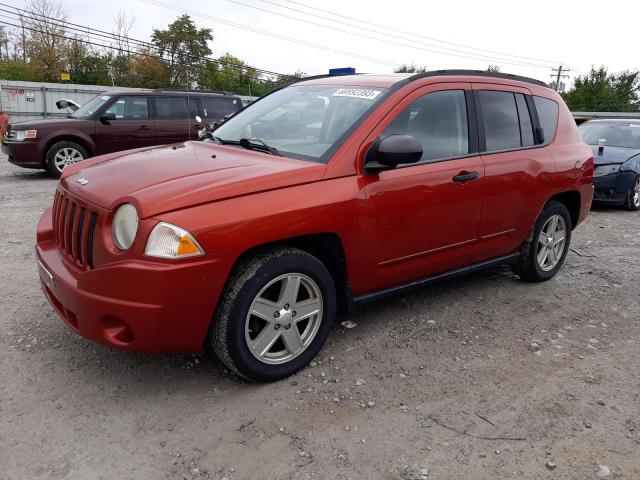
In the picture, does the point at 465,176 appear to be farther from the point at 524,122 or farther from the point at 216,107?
the point at 216,107

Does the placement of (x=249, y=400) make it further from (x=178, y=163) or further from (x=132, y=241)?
(x=178, y=163)

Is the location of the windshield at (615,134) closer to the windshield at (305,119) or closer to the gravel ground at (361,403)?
the gravel ground at (361,403)

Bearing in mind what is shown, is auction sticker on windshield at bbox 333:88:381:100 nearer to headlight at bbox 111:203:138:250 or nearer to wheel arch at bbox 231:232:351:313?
wheel arch at bbox 231:232:351:313

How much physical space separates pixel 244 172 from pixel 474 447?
6.05ft

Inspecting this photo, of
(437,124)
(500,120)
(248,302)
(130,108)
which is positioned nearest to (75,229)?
(248,302)

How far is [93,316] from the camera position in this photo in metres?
2.71

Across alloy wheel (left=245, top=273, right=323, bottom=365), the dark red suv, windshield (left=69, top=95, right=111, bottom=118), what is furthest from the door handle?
windshield (left=69, top=95, right=111, bottom=118)

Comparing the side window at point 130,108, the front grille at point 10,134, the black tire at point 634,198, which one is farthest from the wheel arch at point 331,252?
the front grille at point 10,134

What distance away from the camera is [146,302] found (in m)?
2.59

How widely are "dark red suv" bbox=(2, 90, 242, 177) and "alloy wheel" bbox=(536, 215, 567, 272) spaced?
839 cm

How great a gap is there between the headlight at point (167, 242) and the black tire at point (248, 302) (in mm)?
376

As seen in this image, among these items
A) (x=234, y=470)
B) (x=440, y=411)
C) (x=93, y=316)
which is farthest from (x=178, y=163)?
(x=440, y=411)

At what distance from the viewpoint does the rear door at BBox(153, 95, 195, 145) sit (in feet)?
36.9

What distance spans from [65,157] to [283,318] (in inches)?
357
